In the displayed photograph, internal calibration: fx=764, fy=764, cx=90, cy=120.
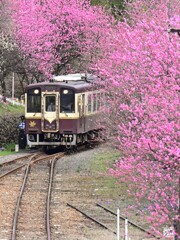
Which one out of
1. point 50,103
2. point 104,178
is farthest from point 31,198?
point 50,103

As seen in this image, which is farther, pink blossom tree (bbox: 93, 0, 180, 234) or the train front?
the train front

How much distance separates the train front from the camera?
27.6m

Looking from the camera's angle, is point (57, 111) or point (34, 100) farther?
point (34, 100)

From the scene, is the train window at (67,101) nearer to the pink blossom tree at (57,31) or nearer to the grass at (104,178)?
the grass at (104,178)

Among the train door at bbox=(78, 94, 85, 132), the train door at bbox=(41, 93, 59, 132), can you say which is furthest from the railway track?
the train door at bbox=(78, 94, 85, 132)

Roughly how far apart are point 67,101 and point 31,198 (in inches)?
390

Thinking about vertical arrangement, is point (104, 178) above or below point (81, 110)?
below

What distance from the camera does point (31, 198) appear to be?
712 inches

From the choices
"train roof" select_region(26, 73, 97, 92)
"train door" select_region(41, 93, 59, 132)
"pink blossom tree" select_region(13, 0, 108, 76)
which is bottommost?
"train door" select_region(41, 93, 59, 132)

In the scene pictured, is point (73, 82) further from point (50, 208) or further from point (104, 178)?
point (50, 208)

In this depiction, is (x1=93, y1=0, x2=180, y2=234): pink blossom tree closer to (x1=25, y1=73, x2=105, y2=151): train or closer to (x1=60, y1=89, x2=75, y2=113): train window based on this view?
(x1=60, y1=89, x2=75, y2=113): train window

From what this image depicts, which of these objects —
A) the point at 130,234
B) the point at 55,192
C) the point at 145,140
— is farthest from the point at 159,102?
the point at 55,192

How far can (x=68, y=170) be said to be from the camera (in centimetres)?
2384

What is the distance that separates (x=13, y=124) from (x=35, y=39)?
639 centimetres
